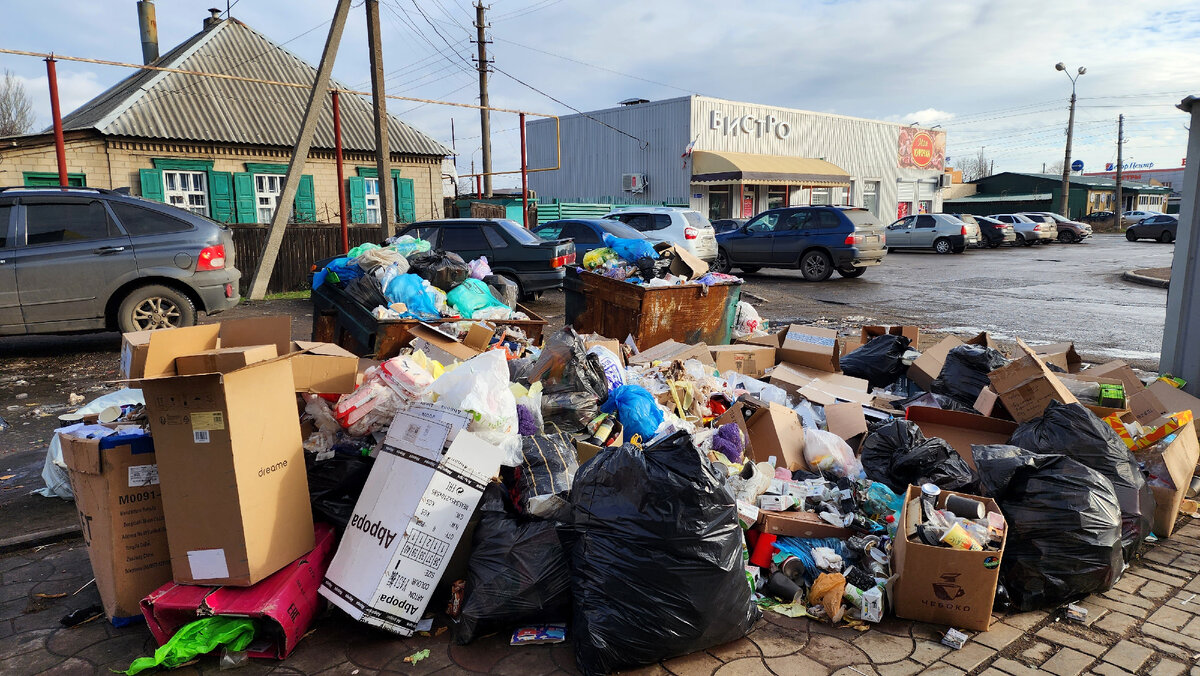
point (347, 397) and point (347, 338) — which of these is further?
point (347, 338)

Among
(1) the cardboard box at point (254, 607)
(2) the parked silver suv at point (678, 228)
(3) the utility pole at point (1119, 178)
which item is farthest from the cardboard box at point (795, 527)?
(3) the utility pole at point (1119, 178)

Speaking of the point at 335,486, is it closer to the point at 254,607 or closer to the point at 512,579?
the point at 254,607

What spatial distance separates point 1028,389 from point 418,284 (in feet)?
13.4

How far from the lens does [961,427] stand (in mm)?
4082

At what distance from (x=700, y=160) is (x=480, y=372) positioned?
79.2 feet

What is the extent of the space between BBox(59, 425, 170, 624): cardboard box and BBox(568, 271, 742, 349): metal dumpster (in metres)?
4.11

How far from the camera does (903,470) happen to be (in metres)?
3.48

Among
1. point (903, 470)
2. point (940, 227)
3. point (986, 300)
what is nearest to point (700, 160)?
point (940, 227)

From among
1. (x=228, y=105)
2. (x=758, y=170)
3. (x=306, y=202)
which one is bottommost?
(x=306, y=202)

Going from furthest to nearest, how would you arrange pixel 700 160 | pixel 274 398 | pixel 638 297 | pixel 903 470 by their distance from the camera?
pixel 700 160 → pixel 638 297 → pixel 903 470 → pixel 274 398

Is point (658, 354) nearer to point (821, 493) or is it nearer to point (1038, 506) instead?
point (821, 493)

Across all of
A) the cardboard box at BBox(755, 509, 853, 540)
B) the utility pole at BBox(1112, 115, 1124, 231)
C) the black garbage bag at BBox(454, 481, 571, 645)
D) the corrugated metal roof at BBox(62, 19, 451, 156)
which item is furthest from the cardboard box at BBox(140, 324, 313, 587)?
the utility pole at BBox(1112, 115, 1124, 231)

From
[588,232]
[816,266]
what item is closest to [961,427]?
[588,232]

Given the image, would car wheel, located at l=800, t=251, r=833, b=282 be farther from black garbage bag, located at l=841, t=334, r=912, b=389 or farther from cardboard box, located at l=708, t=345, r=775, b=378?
cardboard box, located at l=708, t=345, r=775, b=378
